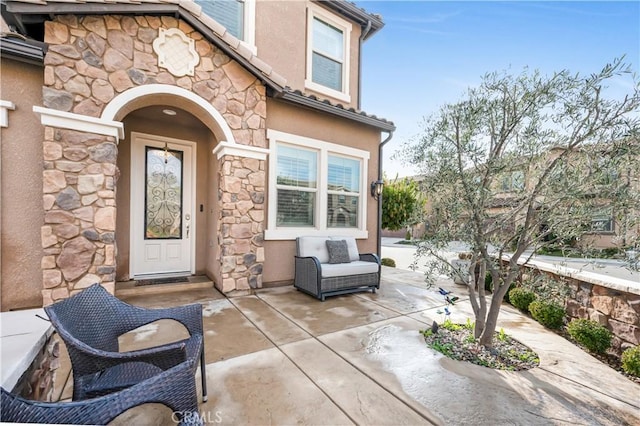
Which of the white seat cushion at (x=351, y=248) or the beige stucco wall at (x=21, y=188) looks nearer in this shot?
the beige stucco wall at (x=21, y=188)

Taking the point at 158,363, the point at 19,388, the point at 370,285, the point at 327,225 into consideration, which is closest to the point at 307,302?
the point at 370,285

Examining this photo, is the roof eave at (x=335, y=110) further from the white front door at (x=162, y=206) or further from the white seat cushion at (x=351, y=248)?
the white seat cushion at (x=351, y=248)

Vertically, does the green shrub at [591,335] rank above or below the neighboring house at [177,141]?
below

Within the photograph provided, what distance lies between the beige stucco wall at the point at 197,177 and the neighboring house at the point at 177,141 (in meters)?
0.02

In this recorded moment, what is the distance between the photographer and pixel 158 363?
1.59 meters

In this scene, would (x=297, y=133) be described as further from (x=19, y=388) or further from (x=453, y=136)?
(x=19, y=388)

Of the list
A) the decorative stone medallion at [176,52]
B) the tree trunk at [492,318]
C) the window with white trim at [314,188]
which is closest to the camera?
the tree trunk at [492,318]

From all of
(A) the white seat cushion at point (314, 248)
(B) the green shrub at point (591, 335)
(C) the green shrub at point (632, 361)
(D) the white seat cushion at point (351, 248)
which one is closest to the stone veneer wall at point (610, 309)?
(B) the green shrub at point (591, 335)

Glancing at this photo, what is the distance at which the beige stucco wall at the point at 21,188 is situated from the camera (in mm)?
3340

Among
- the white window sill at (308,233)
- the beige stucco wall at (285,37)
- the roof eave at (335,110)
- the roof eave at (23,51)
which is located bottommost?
the white window sill at (308,233)

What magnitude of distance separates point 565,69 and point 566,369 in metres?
2.85

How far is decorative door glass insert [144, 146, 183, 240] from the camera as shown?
518 cm

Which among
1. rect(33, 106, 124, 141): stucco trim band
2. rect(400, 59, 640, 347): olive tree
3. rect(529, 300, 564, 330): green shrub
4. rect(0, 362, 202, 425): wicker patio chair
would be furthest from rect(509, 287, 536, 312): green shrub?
rect(33, 106, 124, 141): stucco trim band

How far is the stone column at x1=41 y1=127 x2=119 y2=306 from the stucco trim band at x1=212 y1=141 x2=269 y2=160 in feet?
4.86
